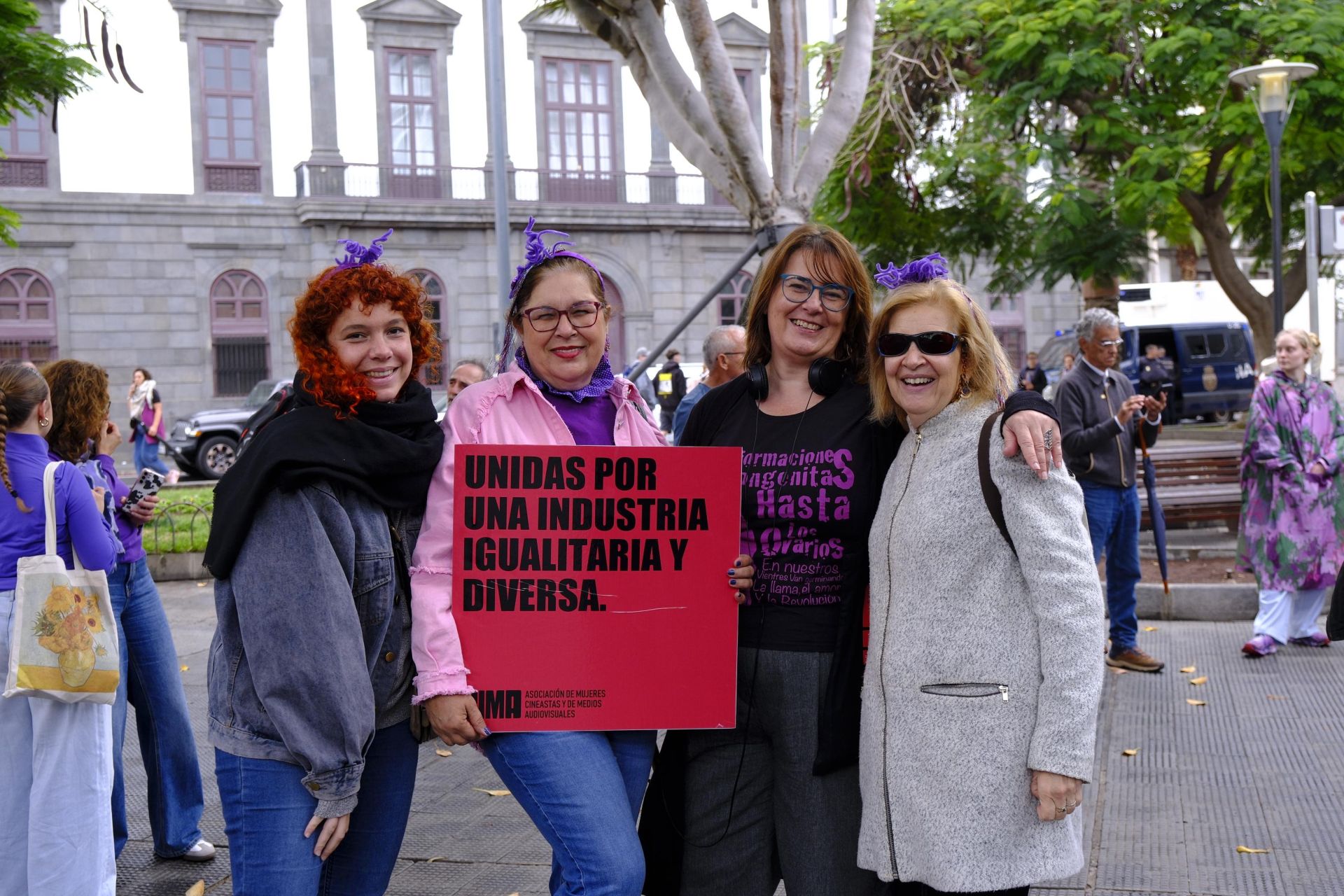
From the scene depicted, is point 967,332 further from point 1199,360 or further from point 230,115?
point 1199,360

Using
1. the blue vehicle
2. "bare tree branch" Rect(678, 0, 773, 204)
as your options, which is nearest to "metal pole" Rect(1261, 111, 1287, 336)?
"bare tree branch" Rect(678, 0, 773, 204)

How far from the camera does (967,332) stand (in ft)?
9.18

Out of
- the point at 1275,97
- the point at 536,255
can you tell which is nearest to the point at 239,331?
the point at 1275,97

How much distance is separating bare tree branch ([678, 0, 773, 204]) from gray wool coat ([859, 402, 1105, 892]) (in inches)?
204

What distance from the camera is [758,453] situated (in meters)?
3.06

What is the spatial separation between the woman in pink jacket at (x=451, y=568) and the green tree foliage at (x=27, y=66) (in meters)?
10.5

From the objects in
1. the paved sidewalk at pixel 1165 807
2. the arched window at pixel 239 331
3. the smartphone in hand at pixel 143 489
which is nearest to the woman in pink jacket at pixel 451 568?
the paved sidewalk at pixel 1165 807

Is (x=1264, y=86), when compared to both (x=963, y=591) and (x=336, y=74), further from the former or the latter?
(x=336, y=74)

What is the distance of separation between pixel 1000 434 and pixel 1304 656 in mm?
6220

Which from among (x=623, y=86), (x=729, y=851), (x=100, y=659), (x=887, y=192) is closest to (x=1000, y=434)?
(x=729, y=851)

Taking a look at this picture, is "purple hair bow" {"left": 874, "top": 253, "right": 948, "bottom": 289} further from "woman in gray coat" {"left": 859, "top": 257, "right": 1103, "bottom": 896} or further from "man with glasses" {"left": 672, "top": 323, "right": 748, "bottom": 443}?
"man with glasses" {"left": 672, "top": 323, "right": 748, "bottom": 443}

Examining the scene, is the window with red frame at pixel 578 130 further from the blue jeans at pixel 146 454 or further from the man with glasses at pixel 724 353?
the man with glasses at pixel 724 353

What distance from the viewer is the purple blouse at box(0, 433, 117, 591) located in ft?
12.9

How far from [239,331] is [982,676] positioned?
2776cm
